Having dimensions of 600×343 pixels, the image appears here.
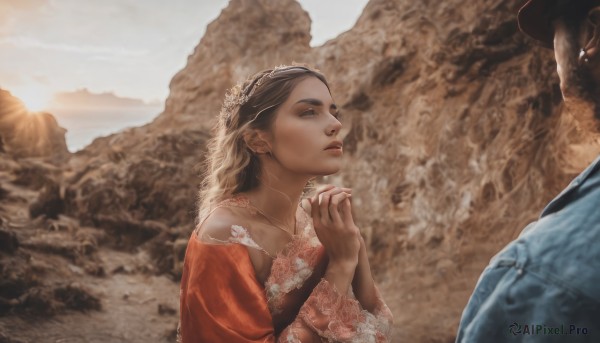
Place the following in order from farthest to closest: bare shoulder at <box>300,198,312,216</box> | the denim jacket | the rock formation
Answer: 1. the rock formation
2. bare shoulder at <box>300,198,312,216</box>
3. the denim jacket

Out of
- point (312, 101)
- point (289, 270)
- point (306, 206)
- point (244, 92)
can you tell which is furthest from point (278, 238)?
point (244, 92)

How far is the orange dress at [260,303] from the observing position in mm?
1736

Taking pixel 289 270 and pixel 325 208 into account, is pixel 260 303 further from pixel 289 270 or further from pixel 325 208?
pixel 325 208

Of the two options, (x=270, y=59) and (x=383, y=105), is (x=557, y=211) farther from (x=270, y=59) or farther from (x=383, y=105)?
(x=270, y=59)

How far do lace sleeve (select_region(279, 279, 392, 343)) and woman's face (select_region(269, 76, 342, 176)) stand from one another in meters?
0.60

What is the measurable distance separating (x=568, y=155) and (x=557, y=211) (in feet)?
19.6

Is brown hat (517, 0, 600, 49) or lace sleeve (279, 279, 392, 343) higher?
brown hat (517, 0, 600, 49)

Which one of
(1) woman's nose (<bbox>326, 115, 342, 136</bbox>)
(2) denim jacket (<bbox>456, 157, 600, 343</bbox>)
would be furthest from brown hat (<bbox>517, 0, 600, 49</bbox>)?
(1) woman's nose (<bbox>326, 115, 342, 136</bbox>)

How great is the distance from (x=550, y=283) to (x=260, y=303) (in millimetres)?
1293

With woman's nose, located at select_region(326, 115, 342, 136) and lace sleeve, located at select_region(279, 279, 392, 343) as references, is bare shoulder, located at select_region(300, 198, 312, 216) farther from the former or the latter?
lace sleeve, located at select_region(279, 279, 392, 343)

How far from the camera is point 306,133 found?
2146 millimetres

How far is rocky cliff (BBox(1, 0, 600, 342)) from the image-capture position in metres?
6.38

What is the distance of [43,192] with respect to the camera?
1148 centimetres

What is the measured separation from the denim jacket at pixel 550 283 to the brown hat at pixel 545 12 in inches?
28.3
